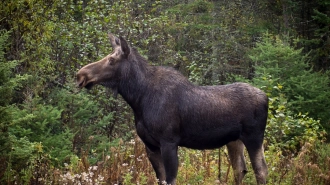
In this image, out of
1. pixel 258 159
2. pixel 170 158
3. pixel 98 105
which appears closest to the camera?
pixel 170 158

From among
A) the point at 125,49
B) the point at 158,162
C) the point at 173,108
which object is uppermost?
the point at 125,49

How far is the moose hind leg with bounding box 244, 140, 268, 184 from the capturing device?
7.73 metres

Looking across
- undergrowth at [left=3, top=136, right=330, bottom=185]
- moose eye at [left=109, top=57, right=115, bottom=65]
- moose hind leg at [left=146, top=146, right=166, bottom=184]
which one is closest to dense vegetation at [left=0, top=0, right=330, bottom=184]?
undergrowth at [left=3, top=136, right=330, bottom=185]

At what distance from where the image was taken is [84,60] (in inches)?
479

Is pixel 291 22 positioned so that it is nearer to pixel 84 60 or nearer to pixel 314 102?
pixel 314 102

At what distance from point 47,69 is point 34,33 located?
0.83 meters

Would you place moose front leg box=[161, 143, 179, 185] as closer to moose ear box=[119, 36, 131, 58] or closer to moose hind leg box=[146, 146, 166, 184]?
moose hind leg box=[146, 146, 166, 184]

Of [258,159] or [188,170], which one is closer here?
[258,159]

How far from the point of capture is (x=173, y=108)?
292 inches

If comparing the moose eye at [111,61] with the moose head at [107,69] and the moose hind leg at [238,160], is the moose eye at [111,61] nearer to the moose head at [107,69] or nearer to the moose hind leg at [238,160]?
the moose head at [107,69]

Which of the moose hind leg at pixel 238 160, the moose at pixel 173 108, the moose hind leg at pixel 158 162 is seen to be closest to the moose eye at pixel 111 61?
the moose at pixel 173 108

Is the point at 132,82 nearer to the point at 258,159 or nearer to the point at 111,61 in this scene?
the point at 111,61

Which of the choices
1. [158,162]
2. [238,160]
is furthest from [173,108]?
[238,160]

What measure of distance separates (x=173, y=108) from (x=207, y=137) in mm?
674
